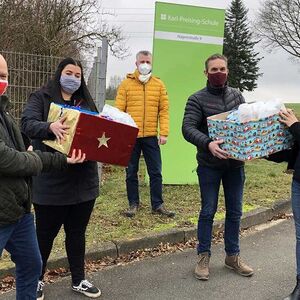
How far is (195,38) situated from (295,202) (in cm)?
464

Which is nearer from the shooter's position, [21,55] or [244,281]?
[244,281]

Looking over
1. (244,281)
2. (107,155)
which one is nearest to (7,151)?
(107,155)

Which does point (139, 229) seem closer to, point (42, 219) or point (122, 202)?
point (122, 202)

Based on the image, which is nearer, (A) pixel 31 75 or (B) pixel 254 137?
(B) pixel 254 137

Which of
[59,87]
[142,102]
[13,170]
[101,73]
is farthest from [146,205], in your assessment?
[13,170]

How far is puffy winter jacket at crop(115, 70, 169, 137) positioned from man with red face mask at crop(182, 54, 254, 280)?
1912mm

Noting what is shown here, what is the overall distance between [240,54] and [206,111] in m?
46.3

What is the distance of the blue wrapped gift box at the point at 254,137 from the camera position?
365cm

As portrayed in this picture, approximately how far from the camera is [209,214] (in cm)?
449

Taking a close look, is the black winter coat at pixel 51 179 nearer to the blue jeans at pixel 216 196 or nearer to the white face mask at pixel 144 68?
the blue jeans at pixel 216 196

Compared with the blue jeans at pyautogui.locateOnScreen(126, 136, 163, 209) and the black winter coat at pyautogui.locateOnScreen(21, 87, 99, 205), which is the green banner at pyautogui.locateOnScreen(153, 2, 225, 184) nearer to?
the blue jeans at pyautogui.locateOnScreen(126, 136, 163, 209)

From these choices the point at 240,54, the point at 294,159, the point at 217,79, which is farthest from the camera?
the point at 240,54

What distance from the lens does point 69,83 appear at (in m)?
3.75

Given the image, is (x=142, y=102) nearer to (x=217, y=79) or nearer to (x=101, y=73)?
(x=101, y=73)
